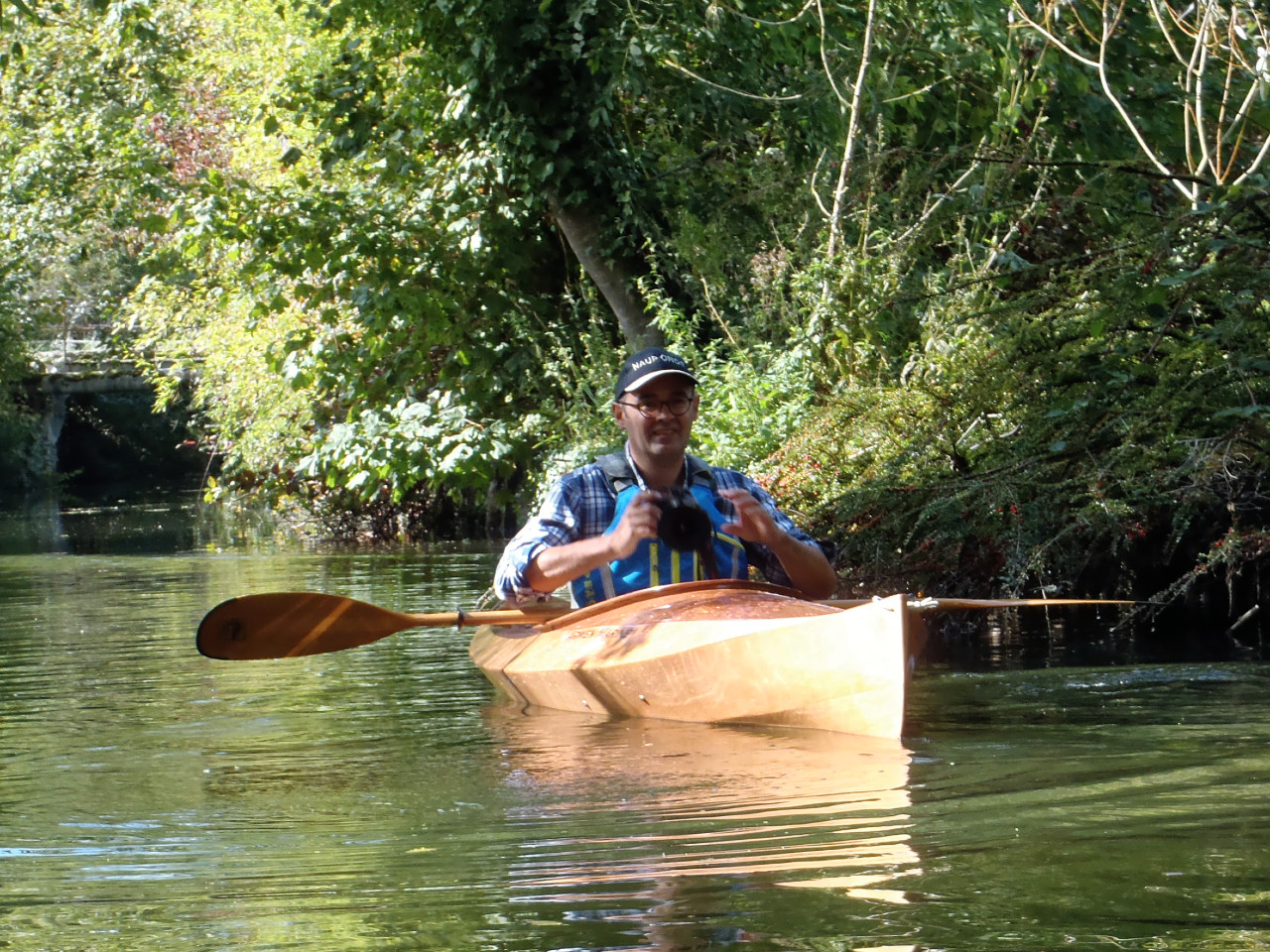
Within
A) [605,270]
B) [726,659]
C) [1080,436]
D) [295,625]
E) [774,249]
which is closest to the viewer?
[726,659]

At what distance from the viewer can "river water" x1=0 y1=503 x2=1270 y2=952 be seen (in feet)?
10.6

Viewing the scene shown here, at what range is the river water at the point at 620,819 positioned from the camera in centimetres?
323

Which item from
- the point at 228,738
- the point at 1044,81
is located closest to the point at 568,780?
the point at 228,738

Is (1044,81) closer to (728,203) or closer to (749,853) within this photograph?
(728,203)

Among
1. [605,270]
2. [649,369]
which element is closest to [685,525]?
[649,369]

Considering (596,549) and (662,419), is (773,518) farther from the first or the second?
(596,549)

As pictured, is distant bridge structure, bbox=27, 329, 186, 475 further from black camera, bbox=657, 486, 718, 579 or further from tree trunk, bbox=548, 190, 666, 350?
black camera, bbox=657, 486, 718, 579

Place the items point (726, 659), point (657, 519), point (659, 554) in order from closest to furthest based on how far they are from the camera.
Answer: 1. point (726, 659)
2. point (657, 519)
3. point (659, 554)

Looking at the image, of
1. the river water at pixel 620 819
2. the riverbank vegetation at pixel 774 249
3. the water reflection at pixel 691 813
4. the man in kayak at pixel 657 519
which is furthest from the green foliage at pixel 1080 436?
the water reflection at pixel 691 813

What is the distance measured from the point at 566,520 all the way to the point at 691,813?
1991 mm

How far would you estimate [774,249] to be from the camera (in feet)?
38.4

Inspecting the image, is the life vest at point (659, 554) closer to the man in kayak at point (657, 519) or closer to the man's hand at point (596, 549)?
the man in kayak at point (657, 519)

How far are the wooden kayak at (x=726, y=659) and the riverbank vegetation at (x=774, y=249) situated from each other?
1650mm

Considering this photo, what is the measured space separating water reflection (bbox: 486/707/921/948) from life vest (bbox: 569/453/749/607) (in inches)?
20.0
